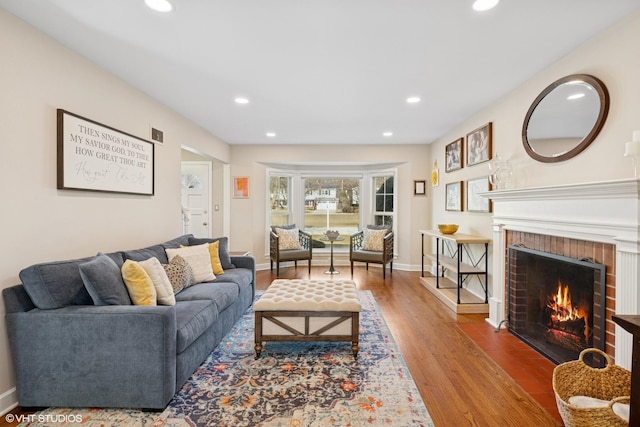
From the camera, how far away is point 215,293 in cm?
276

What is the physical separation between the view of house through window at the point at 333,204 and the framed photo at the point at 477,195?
9.50 feet

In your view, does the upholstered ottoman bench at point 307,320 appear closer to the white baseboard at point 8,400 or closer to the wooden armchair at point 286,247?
the white baseboard at point 8,400

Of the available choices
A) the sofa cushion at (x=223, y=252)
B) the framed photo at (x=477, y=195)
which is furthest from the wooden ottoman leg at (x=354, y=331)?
the framed photo at (x=477, y=195)

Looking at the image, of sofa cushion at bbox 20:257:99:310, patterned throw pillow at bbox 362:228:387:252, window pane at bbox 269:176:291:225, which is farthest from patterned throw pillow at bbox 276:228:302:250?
sofa cushion at bbox 20:257:99:310

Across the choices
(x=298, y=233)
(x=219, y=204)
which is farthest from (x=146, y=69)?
(x=298, y=233)

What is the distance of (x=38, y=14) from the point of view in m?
1.95

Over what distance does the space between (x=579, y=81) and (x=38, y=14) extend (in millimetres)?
3720

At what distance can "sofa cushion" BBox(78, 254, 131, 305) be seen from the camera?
1.99 metres

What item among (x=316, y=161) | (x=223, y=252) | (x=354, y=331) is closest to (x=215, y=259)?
(x=223, y=252)

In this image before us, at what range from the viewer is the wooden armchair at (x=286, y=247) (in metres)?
5.55

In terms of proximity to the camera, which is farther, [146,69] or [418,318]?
[418,318]

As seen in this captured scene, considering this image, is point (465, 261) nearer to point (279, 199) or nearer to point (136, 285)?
point (279, 199)

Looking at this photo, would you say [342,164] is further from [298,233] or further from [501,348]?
[501,348]

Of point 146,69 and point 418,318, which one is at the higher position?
point 146,69
